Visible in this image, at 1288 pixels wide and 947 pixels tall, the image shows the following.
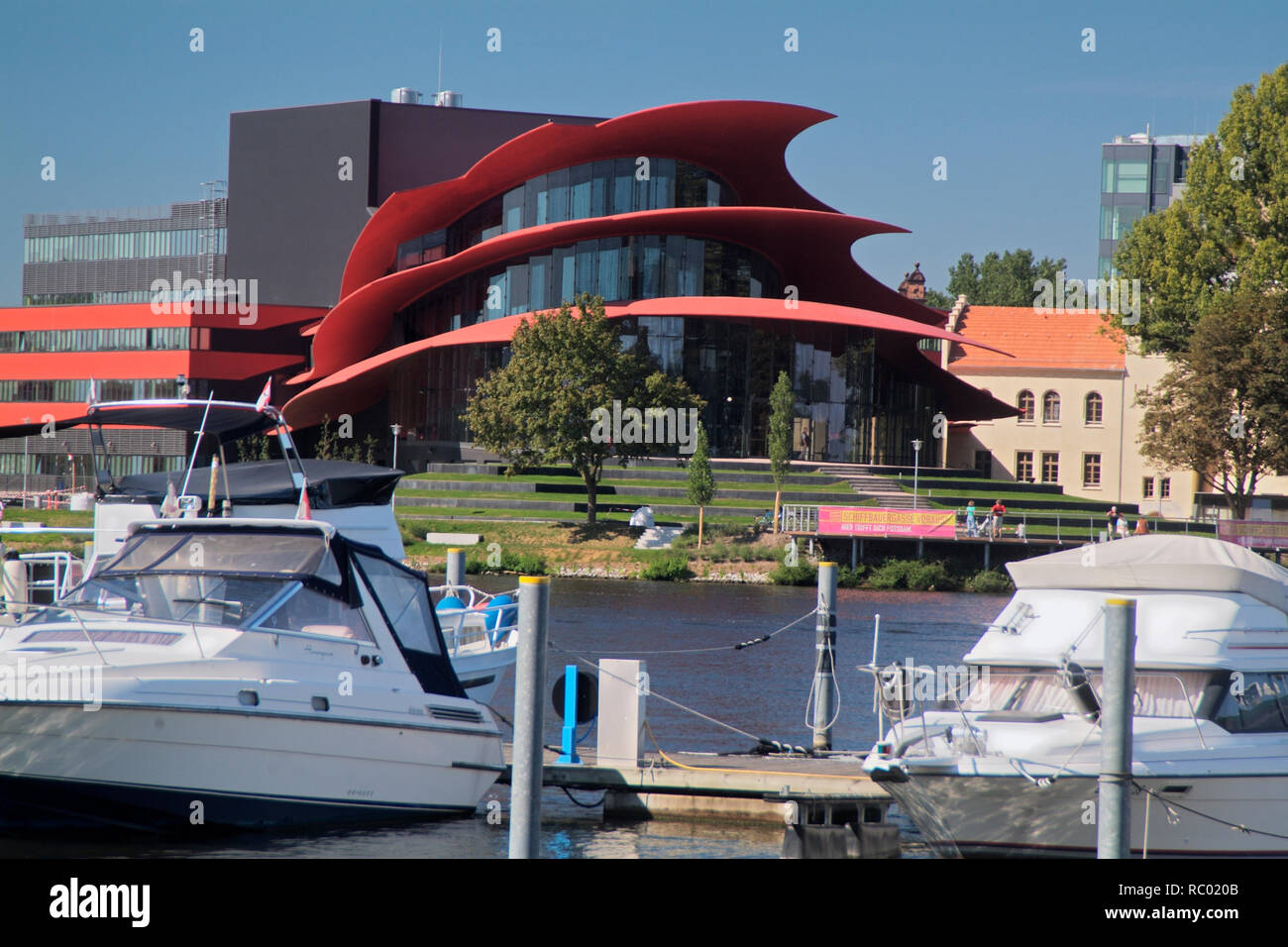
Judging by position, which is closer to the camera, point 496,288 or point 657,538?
point 657,538

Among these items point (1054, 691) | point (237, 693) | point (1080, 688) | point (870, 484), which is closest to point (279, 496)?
point (237, 693)

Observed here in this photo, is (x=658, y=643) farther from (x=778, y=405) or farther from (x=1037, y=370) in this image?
(x=1037, y=370)

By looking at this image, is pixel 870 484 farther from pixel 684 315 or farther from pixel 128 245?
pixel 128 245

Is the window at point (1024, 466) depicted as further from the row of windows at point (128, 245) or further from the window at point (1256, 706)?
the window at point (1256, 706)

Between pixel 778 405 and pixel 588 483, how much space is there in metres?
7.33

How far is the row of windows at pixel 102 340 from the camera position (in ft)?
235

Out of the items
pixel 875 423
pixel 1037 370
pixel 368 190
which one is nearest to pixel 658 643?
pixel 875 423

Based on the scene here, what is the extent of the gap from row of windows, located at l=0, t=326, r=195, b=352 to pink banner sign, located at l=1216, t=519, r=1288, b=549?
1912 inches

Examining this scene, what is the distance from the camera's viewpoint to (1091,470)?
66.5 metres

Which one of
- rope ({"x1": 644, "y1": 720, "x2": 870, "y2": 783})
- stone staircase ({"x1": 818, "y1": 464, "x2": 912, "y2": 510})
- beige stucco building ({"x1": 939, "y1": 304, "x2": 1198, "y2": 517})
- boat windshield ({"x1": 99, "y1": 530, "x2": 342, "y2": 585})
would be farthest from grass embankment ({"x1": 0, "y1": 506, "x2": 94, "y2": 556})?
beige stucco building ({"x1": 939, "y1": 304, "x2": 1198, "y2": 517})

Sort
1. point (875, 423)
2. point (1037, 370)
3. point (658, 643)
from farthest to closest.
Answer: point (1037, 370)
point (875, 423)
point (658, 643)

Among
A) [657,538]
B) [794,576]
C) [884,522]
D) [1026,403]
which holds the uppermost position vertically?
[1026,403]

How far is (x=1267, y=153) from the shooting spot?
2263 inches

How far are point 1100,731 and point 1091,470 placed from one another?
191 ft
